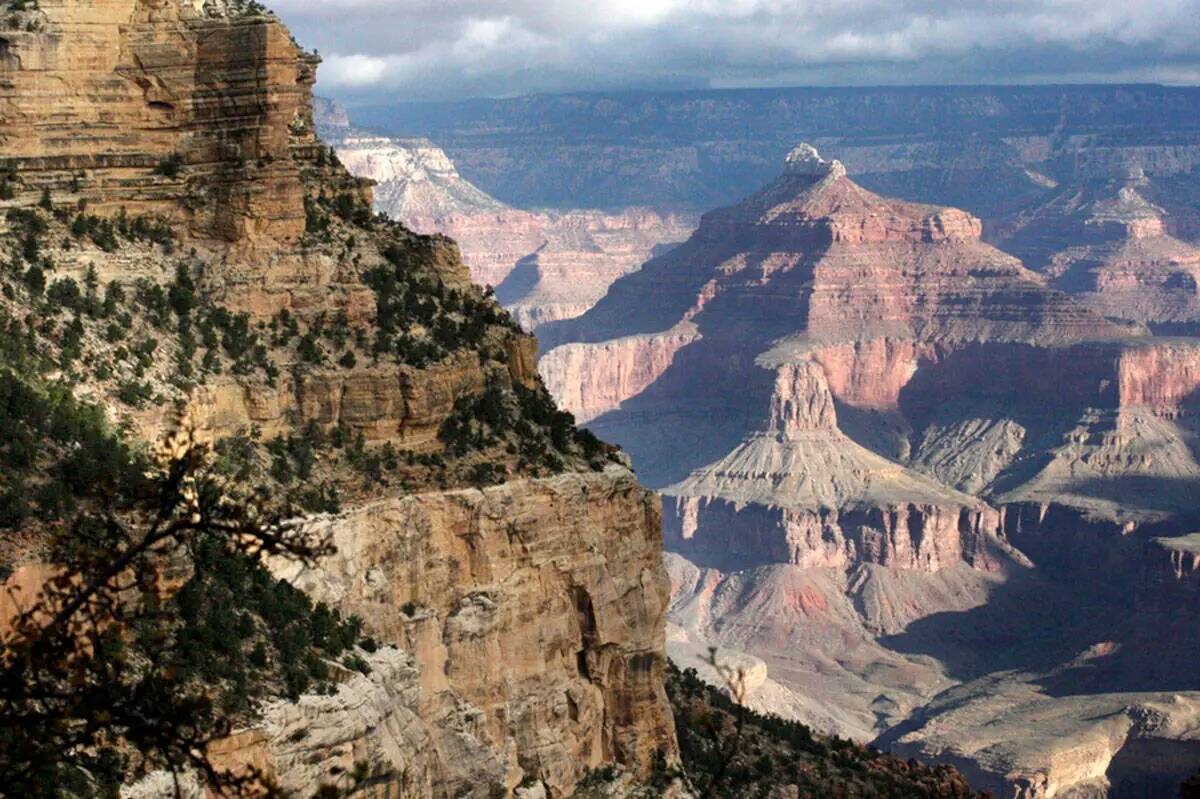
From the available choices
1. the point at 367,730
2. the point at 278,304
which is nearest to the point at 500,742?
the point at 367,730

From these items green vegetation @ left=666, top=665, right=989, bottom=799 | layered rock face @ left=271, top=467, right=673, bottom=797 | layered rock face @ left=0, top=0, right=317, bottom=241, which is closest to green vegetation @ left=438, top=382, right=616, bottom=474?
layered rock face @ left=271, top=467, right=673, bottom=797

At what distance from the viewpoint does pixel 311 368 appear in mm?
41562

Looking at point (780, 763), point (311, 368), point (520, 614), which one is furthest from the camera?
point (780, 763)

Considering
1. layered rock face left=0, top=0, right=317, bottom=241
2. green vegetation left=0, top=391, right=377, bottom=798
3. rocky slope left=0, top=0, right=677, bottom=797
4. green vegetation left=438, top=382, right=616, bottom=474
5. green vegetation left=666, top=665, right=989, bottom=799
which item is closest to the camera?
green vegetation left=0, top=391, right=377, bottom=798

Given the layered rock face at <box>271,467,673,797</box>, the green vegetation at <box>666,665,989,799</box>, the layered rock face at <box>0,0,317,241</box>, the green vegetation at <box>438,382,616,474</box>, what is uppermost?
the layered rock face at <box>0,0,317,241</box>

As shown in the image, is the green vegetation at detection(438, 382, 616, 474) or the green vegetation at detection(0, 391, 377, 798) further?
the green vegetation at detection(438, 382, 616, 474)

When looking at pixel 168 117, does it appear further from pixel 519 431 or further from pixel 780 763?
pixel 780 763

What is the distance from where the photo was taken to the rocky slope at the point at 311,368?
39.8m

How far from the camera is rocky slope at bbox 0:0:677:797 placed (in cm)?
3978

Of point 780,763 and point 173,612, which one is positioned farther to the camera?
point 780,763

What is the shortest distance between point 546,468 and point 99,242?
32.2 feet

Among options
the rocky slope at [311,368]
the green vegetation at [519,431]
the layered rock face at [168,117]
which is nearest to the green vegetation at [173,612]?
the rocky slope at [311,368]

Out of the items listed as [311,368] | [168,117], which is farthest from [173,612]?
[168,117]

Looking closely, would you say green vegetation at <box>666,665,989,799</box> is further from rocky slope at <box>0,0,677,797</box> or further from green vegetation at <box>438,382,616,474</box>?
green vegetation at <box>438,382,616,474</box>
